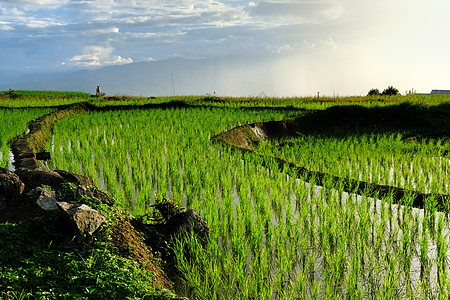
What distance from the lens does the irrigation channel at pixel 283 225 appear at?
107 inches

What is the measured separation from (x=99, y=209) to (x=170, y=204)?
72 centimetres

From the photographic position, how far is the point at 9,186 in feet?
9.93

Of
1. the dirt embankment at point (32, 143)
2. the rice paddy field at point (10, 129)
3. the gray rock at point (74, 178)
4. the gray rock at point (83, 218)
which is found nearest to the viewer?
the gray rock at point (83, 218)

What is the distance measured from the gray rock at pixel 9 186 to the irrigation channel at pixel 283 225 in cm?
121

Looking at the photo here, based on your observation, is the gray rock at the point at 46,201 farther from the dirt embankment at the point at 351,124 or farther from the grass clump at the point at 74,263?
the dirt embankment at the point at 351,124

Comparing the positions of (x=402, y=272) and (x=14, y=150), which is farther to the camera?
(x=14, y=150)

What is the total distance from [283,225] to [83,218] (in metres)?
1.68

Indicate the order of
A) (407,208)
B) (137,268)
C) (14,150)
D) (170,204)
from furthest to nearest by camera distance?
(14,150), (407,208), (170,204), (137,268)

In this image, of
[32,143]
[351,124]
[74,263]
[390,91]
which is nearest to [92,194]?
[74,263]

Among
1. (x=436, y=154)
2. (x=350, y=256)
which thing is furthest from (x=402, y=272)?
(x=436, y=154)

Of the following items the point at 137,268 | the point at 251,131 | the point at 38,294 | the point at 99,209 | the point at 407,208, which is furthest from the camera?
the point at 251,131

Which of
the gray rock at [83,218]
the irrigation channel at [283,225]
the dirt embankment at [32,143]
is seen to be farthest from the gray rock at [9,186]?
the dirt embankment at [32,143]

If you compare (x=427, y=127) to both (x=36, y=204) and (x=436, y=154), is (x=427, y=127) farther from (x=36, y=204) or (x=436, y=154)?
(x=36, y=204)

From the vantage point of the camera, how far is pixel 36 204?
9.81ft
